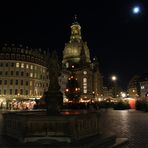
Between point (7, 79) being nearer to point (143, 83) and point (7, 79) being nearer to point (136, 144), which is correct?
point (136, 144)

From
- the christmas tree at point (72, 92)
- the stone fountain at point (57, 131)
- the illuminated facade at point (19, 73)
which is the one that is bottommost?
the stone fountain at point (57, 131)

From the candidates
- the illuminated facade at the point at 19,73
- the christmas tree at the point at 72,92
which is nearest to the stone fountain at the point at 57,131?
the christmas tree at the point at 72,92

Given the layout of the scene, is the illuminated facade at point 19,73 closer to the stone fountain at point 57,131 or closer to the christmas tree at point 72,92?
the christmas tree at point 72,92

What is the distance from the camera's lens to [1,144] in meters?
14.9

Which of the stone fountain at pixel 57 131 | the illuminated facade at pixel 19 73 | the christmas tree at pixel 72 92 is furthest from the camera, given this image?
the illuminated facade at pixel 19 73

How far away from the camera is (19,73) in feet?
351

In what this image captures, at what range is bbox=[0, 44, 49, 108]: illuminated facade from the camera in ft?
339

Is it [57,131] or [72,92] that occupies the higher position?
[72,92]

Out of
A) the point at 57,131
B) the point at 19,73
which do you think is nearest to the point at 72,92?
the point at 19,73

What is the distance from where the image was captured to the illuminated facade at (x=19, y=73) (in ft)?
339

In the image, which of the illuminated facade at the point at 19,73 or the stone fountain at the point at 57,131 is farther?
the illuminated facade at the point at 19,73

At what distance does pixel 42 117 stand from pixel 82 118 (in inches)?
92.0

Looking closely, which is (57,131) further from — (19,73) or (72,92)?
(19,73)

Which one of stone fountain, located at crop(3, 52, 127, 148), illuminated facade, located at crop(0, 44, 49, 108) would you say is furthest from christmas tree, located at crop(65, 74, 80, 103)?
stone fountain, located at crop(3, 52, 127, 148)
